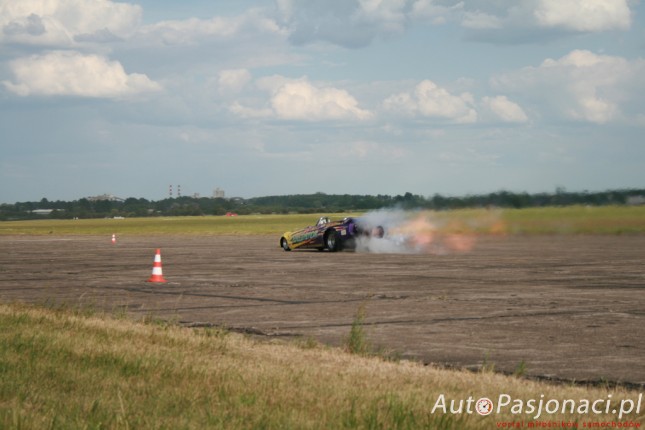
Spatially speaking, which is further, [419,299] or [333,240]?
[333,240]

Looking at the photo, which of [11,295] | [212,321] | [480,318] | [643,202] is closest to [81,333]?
[212,321]

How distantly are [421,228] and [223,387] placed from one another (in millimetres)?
29605

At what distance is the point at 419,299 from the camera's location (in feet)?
62.0

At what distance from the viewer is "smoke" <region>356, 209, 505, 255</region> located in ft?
115

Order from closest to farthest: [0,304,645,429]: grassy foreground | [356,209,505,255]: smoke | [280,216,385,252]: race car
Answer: [0,304,645,429]: grassy foreground < [356,209,505,255]: smoke < [280,216,385,252]: race car

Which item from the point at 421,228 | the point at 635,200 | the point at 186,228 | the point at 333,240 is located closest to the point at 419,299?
the point at 635,200

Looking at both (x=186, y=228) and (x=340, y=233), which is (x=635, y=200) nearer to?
(x=340, y=233)

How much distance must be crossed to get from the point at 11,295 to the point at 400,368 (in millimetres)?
12637

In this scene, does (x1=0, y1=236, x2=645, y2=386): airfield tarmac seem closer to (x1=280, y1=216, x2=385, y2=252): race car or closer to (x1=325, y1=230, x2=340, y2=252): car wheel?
(x1=280, y1=216, x2=385, y2=252): race car

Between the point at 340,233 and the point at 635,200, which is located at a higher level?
the point at 635,200

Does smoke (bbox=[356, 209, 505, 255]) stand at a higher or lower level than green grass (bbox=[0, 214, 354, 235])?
higher

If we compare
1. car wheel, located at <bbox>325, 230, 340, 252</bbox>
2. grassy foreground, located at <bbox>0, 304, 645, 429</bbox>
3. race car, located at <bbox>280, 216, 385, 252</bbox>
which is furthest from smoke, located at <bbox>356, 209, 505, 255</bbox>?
grassy foreground, located at <bbox>0, 304, 645, 429</bbox>

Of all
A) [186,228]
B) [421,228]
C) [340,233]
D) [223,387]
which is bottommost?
[186,228]

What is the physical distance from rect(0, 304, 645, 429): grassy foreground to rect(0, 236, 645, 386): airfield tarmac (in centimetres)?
120
